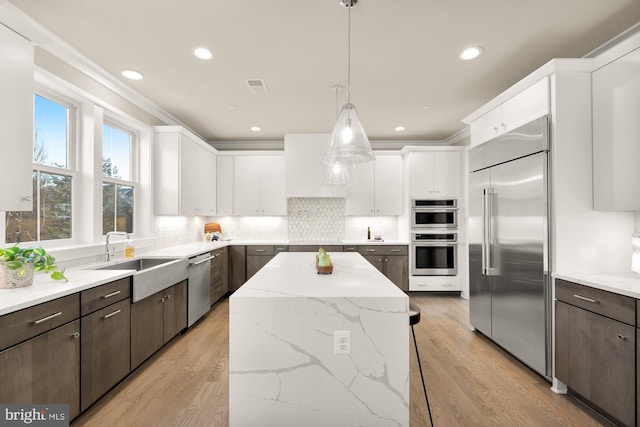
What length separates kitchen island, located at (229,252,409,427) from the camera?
5.02 feet

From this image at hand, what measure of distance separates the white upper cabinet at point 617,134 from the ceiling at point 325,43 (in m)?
0.42

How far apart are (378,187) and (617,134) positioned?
3314 mm

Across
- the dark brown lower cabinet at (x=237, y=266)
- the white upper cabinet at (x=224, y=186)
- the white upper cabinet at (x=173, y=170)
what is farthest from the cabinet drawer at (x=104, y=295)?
the white upper cabinet at (x=224, y=186)

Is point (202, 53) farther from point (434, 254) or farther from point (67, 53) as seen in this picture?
point (434, 254)

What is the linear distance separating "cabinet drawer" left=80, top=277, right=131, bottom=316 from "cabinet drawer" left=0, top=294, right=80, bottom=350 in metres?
0.06

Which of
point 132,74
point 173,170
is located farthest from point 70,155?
point 173,170

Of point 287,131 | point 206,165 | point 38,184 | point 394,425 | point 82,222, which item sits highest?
point 287,131

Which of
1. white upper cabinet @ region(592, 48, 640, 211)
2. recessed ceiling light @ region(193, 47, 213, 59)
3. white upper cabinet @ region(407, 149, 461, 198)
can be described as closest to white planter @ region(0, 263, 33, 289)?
recessed ceiling light @ region(193, 47, 213, 59)

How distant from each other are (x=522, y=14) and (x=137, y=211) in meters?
4.17

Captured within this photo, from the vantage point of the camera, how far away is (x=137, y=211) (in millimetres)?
3721

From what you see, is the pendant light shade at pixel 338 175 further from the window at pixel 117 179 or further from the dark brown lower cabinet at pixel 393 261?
the window at pixel 117 179

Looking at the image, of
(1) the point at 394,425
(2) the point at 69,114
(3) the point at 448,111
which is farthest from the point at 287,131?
(1) the point at 394,425

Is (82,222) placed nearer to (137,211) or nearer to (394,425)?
(137,211)

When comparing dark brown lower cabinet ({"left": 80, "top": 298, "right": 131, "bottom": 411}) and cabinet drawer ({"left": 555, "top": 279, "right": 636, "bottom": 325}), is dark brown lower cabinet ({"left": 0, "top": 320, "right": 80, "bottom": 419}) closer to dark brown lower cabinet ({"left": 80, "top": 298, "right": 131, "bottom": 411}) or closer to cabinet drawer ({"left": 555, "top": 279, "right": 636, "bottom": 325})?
dark brown lower cabinet ({"left": 80, "top": 298, "right": 131, "bottom": 411})
